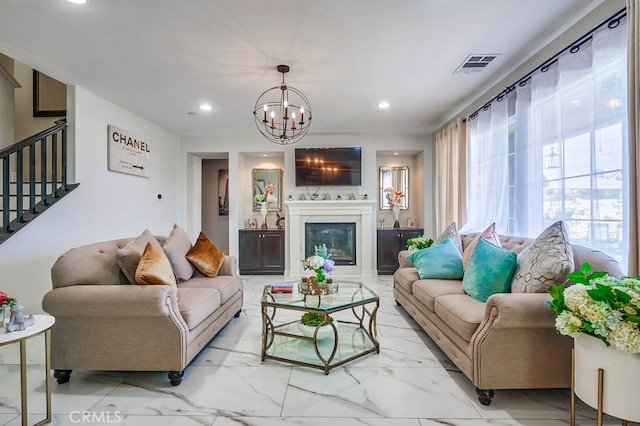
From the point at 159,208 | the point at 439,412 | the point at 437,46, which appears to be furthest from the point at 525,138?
the point at 159,208

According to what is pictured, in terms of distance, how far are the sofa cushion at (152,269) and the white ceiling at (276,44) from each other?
5.71ft

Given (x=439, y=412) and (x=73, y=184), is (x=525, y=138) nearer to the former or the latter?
(x=439, y=412)

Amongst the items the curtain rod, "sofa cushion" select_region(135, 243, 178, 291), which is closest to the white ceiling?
the curtain rod

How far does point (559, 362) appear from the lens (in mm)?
1914

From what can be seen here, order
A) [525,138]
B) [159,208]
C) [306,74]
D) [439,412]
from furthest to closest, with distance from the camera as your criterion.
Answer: [159,208]
[306,74]
[525,138]
[439,412]

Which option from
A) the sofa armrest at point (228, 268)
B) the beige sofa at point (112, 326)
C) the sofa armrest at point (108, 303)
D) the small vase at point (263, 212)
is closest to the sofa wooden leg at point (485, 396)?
the beige sofa at point (112, 326)

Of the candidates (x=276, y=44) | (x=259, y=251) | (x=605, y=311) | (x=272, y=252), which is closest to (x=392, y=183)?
(x=272, y=252)

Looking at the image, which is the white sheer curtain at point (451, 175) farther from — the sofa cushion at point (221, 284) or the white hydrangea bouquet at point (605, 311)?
the sofa cushion at point (221, 284)

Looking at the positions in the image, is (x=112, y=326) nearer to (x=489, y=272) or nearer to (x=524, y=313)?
(x=524, y=313)

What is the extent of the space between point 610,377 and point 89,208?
15.7 feet

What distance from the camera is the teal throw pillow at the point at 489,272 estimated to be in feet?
7.74

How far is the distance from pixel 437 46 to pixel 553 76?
0.96 meters

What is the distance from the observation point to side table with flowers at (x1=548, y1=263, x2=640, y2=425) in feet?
4.50

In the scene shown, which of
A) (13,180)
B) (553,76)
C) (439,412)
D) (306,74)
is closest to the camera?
(439,412)
